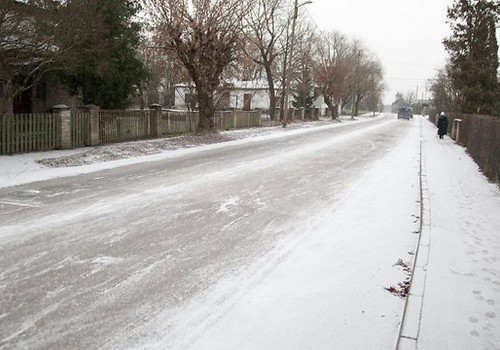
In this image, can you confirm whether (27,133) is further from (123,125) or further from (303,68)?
(303,68)

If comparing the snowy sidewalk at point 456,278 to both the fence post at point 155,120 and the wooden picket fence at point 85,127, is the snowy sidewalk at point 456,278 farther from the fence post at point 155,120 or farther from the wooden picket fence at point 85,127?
the fence post at point 155,120

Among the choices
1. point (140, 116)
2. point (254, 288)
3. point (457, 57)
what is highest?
point (457, 57)

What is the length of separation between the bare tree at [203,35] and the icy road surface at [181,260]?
1272 centimetres

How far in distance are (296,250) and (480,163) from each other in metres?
11.5

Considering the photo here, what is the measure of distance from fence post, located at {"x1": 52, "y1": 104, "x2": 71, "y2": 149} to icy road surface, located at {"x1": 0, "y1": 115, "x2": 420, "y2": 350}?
611 cm

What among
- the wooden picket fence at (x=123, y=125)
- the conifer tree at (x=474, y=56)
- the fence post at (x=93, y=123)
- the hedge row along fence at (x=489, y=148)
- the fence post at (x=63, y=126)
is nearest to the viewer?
the hedge row along fence at (x=489, y=148)

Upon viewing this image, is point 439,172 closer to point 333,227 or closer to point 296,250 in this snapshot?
point 333,227

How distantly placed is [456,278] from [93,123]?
15.5 metres

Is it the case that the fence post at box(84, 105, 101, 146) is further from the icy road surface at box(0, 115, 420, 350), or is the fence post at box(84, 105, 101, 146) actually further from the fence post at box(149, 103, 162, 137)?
the icy road surface at box(0, 115, 420, 350)

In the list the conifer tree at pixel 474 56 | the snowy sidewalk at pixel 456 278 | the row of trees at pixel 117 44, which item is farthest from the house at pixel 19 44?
the conifer tree at pixel 474 56

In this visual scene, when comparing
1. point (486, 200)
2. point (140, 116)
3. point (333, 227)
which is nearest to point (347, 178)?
point (486, 200)

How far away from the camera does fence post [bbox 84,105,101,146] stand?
17.4 meters

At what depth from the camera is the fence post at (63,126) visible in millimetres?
15820

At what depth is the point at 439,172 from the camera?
43.3ft
